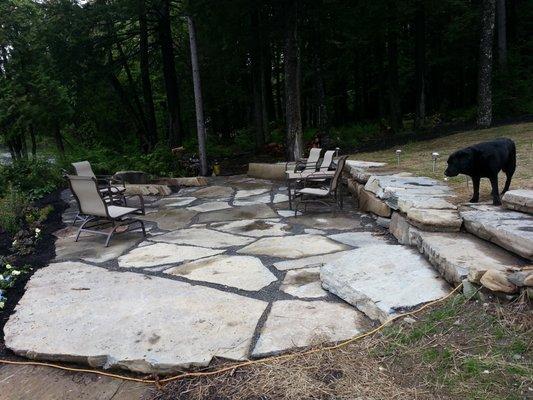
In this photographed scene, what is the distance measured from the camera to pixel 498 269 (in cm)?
258

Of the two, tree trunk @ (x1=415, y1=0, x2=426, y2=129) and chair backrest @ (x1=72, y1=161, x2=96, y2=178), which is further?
tree trunk @ (x1=415, y1=0, x2=426, y2=129)

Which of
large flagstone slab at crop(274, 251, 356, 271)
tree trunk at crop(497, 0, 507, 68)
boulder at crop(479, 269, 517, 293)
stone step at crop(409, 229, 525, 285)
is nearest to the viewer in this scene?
boulder at crop(479, 269, 517, 293)

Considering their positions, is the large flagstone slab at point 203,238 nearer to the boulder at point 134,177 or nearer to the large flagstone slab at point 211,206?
the large flagstone slab at point 211,206

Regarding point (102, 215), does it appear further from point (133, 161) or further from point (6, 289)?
point (133, 161)

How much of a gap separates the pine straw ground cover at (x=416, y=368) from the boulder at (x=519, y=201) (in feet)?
4.65

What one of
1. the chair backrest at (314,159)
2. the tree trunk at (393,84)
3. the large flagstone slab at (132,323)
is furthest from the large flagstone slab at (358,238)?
the tree trunk at (393,84)

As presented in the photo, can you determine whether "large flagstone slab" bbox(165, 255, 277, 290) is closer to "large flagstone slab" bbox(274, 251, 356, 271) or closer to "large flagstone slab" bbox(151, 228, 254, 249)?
"large flagstone slab" bbox(274, 251, 356, 271)

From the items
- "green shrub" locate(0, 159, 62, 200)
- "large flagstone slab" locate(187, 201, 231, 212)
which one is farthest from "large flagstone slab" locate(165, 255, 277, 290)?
"green shrub" locate(0, 159, 62, 200)

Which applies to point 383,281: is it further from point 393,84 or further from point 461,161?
point 393,84

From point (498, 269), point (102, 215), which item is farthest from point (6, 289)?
point (498, 269)

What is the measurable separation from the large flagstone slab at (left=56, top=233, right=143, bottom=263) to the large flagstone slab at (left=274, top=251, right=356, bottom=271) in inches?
74.3

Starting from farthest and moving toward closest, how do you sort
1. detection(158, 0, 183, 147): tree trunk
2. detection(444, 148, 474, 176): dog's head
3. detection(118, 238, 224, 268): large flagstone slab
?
detection(158, 0, 183, 147): tree trunk → detection(118, 238, 224, 268): large flagstone slab → detection(444, 148, 474, 176): dog's head

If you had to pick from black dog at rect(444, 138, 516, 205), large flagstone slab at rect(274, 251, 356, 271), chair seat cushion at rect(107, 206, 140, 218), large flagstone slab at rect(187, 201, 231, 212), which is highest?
black dog at rect(444, 138, 516, 205)

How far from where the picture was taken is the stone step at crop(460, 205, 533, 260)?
2.78 m
